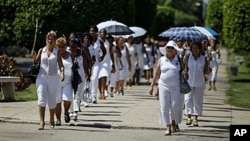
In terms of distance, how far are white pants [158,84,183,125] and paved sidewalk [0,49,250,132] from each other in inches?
37.8

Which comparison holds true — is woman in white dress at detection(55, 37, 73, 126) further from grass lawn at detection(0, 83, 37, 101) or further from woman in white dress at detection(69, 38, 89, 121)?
grass lawn at detection(0, 83, 37, 101)

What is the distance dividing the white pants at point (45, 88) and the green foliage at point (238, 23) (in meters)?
17.8

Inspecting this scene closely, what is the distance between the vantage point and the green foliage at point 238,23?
1172 inches

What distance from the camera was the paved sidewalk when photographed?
1430cm

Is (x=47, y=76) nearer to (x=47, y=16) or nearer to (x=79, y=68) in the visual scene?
(x=79, y=68)

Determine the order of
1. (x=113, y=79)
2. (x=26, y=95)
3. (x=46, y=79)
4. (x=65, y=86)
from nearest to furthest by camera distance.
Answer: (x=46, y=79) < (x=65, y=86) < (x=26, y=95) < (x=113, y=79)

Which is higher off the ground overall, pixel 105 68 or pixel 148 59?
pixel 105 68

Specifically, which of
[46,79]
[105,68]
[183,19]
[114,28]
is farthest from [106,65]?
[183,19]

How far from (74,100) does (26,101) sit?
150 inches

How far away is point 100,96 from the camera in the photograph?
19812 mm

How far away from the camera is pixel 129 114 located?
52.5 ft

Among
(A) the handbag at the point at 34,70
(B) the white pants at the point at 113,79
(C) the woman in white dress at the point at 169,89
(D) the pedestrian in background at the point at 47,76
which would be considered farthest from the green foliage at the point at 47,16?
(C) the woman in white dress at the point at 169,89

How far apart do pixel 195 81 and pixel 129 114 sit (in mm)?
2184

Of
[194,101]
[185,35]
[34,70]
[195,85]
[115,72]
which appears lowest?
[194,101]
